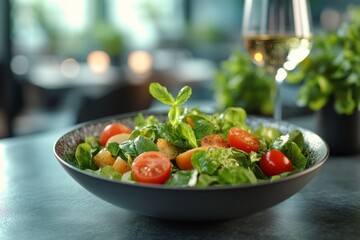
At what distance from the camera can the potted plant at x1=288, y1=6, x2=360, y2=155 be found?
1341 millimetres

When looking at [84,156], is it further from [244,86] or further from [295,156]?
[244,86]

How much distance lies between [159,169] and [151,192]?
69mm

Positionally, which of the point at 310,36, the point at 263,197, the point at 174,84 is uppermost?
the point at 310,36

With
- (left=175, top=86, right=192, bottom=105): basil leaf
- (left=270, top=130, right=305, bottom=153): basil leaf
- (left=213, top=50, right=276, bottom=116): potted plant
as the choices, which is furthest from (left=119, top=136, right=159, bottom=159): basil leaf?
(left=213, top=50, right=276, bottom=116): potted plant

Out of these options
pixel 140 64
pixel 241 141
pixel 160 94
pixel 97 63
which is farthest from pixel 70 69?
pixel 241 141

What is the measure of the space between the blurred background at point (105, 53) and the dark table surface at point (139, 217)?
62cm

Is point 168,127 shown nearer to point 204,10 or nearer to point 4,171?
point 4,171

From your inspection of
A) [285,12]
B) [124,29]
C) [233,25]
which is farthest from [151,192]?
[233,25]

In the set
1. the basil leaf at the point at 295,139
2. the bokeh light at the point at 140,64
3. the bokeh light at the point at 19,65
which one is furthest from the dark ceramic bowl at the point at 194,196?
the bokeh light at the point at 19,65

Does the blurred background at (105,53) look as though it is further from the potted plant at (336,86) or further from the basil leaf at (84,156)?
the basil leaf at (84,156)

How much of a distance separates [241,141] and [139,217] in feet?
0.72

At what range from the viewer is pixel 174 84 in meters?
4.41

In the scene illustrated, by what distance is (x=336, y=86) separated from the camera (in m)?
1.35

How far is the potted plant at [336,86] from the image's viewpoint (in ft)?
4.40
